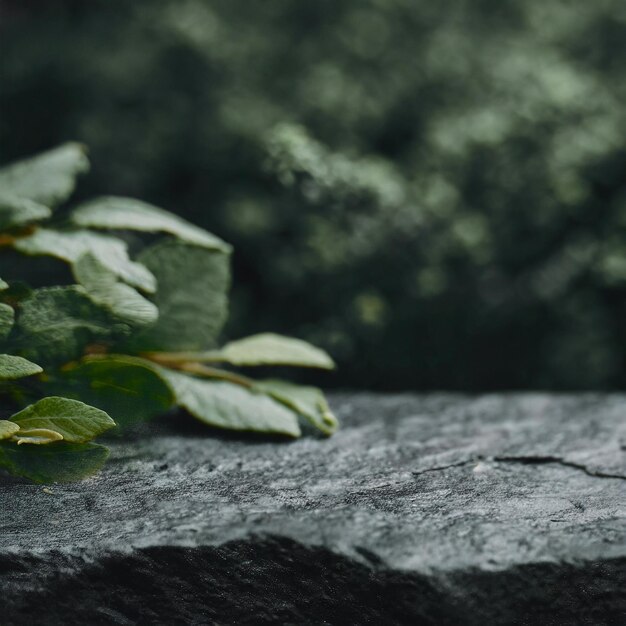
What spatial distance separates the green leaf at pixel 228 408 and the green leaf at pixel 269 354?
0.07m

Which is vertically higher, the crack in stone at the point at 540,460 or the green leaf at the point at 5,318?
the green leaf at the point at 5,318

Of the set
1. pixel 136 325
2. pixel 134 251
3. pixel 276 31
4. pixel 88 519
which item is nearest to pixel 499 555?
pixel 88 519

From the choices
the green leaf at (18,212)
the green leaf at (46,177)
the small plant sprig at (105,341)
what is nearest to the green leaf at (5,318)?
the small plant sprig at (105,341)

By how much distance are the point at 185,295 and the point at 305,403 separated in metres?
0.29

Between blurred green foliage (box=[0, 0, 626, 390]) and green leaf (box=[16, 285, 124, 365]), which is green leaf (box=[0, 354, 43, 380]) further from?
blurred green foliage (box=[0, 0, 626, 390])

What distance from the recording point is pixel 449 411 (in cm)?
160

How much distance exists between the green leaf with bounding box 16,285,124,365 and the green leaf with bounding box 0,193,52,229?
0.18 metres

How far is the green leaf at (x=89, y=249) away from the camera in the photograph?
1233 mm

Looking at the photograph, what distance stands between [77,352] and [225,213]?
5.59 feet

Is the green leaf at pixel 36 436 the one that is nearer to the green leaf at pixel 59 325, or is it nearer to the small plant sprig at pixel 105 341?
the small plant sprig at pixel 105 341

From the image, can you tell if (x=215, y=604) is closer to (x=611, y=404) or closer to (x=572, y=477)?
(x=572, y=477)

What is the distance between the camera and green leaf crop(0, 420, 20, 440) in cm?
102

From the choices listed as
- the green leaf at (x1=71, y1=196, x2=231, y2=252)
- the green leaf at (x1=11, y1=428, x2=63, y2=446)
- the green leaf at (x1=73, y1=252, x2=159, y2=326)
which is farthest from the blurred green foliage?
the green leaf at (x1=11, y1=428, x2=63, y2=446)

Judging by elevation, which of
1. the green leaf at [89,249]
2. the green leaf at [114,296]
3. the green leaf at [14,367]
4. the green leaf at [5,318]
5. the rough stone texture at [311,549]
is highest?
the green leaf at [89,249]
